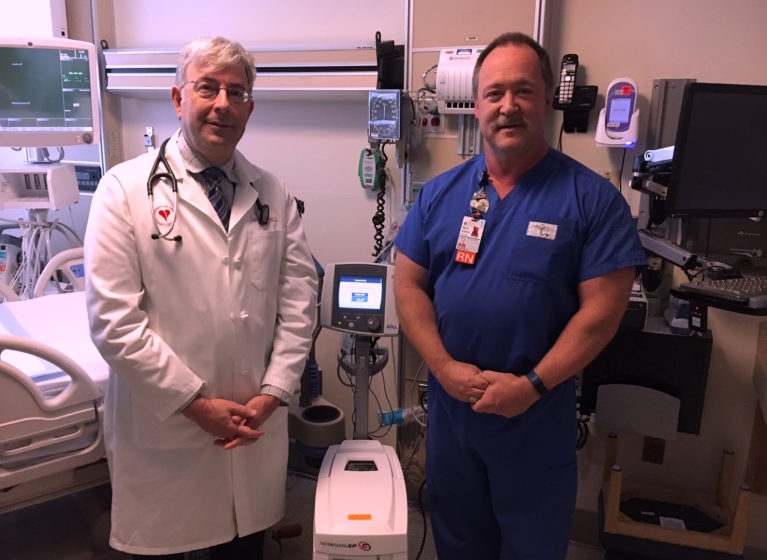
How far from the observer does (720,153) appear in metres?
1.86

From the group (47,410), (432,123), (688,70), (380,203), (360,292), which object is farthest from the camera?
(380,203)

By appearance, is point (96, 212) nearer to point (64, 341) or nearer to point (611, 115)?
point (64, 341)

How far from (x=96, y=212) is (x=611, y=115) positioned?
5.53ft

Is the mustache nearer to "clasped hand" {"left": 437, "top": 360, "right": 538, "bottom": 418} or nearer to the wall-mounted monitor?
"clasped hand" {"left": 437, "top": 360, "right": 538, "bottom": 418}

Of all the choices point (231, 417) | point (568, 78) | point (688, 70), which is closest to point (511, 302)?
point (231, 417)

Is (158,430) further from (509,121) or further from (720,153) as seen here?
(720,153)

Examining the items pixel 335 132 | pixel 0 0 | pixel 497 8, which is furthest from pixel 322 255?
pixel 0 0

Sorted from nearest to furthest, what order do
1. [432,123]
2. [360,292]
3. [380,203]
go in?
[360,292]
[432,123]
[380,203]

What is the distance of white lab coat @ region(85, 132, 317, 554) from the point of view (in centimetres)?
147

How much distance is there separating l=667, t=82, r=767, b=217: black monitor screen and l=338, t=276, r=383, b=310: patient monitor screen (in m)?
0.90

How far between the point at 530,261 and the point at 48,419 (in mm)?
1396

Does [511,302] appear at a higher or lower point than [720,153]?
lower

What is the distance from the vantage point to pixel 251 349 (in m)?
1.62

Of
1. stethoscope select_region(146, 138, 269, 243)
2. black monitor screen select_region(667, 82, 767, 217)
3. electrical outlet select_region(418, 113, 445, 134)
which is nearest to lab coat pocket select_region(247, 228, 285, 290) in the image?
stethoscope select_region(146, 138, 269, 243)
